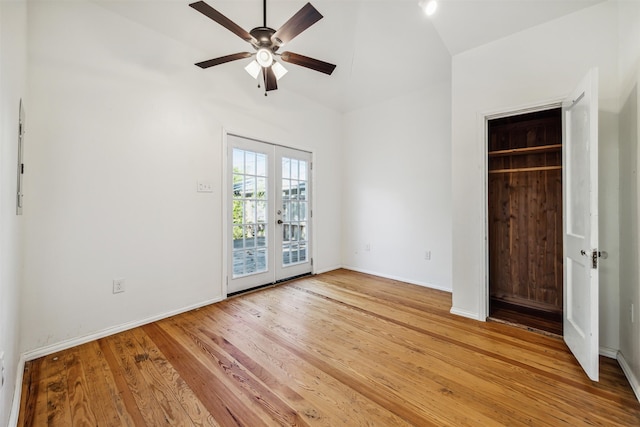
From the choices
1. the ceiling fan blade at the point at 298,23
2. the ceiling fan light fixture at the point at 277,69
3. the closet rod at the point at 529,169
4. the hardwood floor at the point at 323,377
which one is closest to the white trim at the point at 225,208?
the hardwood floor at the point at 323,377

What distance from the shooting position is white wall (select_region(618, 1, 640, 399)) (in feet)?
5.53

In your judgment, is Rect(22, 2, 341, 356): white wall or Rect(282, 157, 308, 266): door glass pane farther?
Rect(282, 157, 308, 266): door glass pane

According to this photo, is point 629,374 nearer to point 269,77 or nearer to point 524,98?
point 524,98

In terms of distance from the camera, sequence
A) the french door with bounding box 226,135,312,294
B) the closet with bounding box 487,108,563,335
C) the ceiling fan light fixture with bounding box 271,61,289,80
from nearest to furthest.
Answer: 1. the ceiling fan light fixture with bounding box 271,61,289,80
2. the closet with bounding box 487,108,563,335
3. the french door with bounding box 226,135,312,294

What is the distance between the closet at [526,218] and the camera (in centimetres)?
278

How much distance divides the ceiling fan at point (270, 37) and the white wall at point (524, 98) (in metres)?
1.52

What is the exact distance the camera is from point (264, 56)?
6.94ft

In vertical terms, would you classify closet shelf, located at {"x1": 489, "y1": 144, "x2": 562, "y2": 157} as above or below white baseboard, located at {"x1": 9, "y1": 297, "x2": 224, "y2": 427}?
above

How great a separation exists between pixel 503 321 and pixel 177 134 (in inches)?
150

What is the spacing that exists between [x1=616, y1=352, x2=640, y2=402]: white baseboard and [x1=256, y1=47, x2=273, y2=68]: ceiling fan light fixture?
3.30m

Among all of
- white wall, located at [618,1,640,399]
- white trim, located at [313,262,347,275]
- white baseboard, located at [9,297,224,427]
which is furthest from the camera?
white trim, located at [313,262,347,275]

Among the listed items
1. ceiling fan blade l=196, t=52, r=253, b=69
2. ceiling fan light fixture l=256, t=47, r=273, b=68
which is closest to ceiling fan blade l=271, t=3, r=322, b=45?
ceiling fan light fixture l=256, t=47, r=273, b=68

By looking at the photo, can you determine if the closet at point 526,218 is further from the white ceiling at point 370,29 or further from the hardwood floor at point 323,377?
the white ceiling at point 370,29

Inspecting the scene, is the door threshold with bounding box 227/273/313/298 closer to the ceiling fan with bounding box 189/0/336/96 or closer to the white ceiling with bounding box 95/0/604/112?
the ceiling fan with bounding box 189/0/336/96
